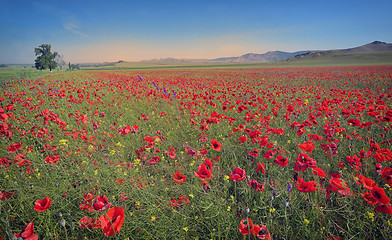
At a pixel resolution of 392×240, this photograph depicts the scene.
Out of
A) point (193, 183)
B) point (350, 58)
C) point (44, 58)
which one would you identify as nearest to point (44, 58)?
point (44, 58)

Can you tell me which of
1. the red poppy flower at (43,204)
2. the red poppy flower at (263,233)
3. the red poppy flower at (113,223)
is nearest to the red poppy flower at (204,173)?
the red poppy flower at (263,233)

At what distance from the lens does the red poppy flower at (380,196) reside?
46.5 inches

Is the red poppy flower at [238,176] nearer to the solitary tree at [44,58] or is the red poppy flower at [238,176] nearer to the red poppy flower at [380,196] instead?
the red poppy flower at [380,196]

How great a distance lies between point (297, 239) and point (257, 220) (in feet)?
1.31

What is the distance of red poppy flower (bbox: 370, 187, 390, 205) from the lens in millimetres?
1181

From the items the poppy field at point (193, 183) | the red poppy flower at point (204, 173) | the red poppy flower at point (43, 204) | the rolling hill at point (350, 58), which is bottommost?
the poppy field at point (193, 183)

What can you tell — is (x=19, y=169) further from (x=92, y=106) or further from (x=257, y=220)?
(x=92, y=106)

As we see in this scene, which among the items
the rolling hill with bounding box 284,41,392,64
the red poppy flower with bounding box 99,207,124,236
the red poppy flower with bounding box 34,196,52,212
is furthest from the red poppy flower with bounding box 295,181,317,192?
the rolling hill with bounding box 284,41,392,64

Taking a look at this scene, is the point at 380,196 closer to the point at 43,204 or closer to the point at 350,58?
the point at 43,204

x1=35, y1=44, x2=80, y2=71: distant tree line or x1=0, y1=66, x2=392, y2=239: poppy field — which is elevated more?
x1=35, y1=44, x2=80, y2=71: distant tree line

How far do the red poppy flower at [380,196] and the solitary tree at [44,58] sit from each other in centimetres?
7733

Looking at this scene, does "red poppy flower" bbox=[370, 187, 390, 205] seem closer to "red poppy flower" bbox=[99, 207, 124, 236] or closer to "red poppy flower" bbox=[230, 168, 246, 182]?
"red poppy flower" bbox=[230, 168, 246, 182]

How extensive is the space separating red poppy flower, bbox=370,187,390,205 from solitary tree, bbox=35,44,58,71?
254 ft

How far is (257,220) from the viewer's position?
182 cm
